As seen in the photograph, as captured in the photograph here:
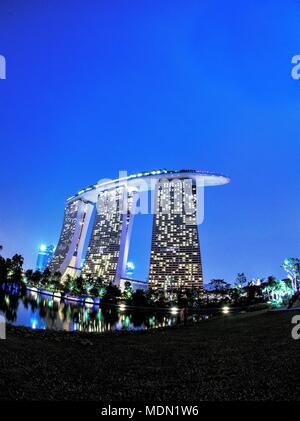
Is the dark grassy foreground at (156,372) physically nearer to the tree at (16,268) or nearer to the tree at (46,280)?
the tree at (16,268)

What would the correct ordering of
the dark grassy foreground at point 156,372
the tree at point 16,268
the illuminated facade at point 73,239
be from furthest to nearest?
the illuminated facade at point 73,239 < the tree at point 16,268 < the dark grassy foreground at point 156,372

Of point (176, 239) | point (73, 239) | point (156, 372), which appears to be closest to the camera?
point (156, 372)

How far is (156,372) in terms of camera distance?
9.44 m

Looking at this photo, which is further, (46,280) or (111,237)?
(111,237)

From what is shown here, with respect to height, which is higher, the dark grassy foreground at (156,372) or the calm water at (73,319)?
the calm water at (73,319)

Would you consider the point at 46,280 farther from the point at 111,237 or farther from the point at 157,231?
the point at 157,231

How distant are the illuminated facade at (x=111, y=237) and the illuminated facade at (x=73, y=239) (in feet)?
26.3

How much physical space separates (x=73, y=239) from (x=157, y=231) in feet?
129

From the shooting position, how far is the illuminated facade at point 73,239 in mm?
153550

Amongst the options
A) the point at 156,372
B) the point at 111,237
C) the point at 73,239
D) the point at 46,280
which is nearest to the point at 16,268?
the point at 46,280

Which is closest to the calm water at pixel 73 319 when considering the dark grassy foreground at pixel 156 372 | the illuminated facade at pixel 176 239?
the dark grassy foreground at pixel 156 372

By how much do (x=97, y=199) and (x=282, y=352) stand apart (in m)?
169
